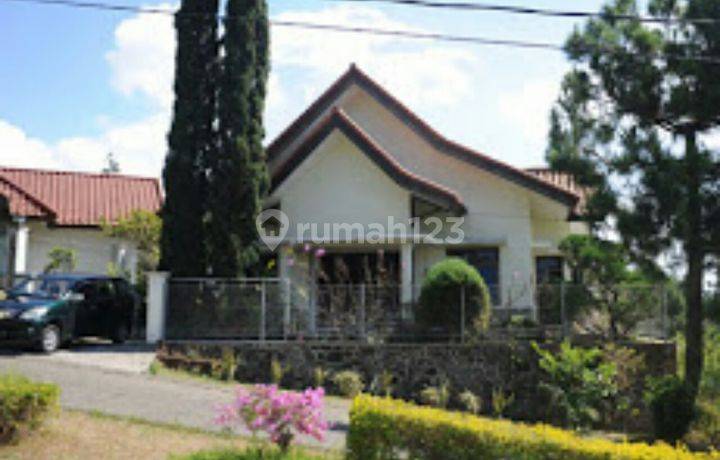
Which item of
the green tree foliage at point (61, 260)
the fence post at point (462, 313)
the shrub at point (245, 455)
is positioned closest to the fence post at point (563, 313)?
the fence post at point (462, 313)

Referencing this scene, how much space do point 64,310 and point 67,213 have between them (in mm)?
10352

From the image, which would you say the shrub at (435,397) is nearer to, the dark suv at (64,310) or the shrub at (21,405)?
the dark suv at (64,310)

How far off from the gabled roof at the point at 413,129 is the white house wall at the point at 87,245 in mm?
7279

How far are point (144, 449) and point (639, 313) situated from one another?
11.5 metres

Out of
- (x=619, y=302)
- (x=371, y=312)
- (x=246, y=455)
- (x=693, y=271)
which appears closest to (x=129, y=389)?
(x=246, y=455)

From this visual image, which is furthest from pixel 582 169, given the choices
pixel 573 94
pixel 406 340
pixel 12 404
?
pixel 12 404

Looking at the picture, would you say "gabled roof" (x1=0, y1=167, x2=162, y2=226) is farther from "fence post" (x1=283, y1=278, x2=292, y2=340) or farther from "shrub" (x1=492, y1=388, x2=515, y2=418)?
"shrub" (x1=492, y1=388, x2=515, y2=418)

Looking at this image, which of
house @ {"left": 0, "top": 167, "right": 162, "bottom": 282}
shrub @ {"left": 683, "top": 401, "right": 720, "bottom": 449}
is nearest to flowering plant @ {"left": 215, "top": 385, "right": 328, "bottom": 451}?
shrub @ {"left": 683, "top": 401, "right": 720, "bottom": 449}

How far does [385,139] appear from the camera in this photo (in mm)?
19203

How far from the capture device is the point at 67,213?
22.5m

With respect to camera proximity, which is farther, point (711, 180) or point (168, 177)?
point (168, 177)

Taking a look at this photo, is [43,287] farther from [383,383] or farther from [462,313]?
[462,313]

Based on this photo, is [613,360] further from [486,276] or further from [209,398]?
[209,398]

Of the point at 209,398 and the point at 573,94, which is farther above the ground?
the point at 573,94
